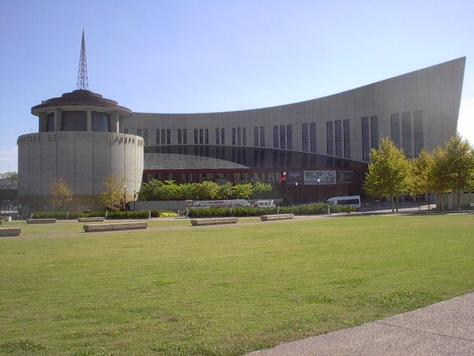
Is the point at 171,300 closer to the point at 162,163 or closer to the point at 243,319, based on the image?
the point at 243,319

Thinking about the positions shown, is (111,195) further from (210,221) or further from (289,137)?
(289,137)

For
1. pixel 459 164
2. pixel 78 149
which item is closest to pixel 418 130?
pixel 459 164

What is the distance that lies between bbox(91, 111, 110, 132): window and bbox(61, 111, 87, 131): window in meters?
1.23

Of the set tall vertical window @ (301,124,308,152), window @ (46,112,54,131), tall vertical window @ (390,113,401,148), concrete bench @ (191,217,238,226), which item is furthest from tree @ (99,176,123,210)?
tall vertical window @ (390,113,401,148)

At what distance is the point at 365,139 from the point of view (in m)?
91.5

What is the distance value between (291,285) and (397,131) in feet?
268

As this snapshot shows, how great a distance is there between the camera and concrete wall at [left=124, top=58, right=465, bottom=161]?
81.6m

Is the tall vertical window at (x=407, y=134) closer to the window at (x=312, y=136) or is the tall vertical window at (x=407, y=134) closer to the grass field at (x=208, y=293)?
the window at (x=312, y=136)

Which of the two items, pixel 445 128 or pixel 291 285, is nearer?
pixel 291 285

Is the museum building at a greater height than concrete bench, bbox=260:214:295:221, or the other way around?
the museum building

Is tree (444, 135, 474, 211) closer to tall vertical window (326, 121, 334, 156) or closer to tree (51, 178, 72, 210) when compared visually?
tall vertical window (326, 121, 334, 156)

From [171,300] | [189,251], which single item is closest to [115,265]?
[189,251]

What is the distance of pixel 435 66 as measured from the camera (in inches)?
3236

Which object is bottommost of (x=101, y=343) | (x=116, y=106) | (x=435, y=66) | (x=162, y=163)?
(x=101, y=343)
